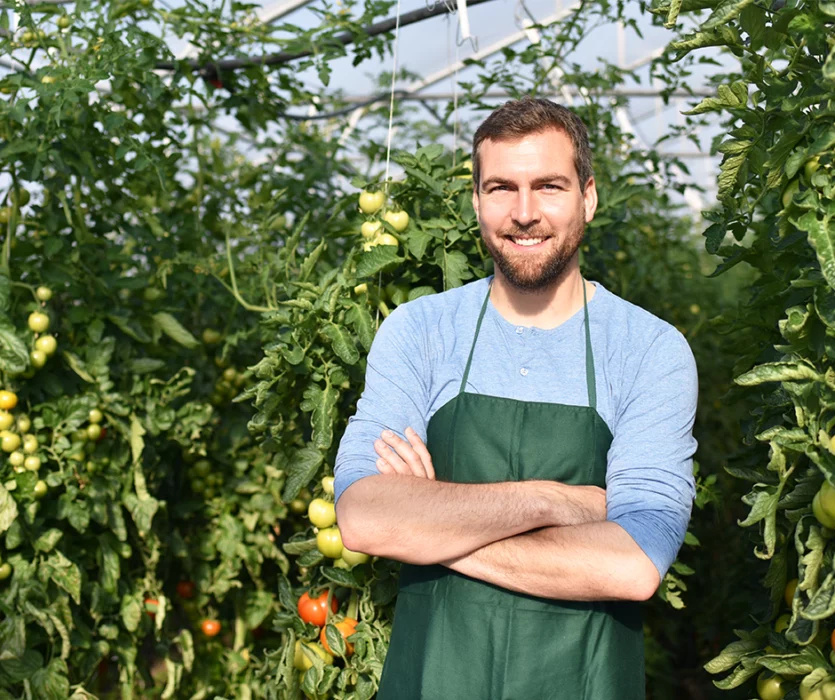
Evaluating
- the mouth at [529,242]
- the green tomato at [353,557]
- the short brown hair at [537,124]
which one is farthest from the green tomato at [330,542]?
the short brown hair at [537,124]

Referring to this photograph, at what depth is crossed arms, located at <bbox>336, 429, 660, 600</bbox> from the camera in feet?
4.54

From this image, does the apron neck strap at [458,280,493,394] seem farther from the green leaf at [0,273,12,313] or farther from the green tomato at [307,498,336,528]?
the green leaf at [0,273,12,313]

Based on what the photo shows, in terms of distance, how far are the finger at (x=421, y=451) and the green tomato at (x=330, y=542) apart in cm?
33

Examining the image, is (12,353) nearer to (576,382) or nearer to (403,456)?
(403,456)

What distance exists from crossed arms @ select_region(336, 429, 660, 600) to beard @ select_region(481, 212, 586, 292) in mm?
343

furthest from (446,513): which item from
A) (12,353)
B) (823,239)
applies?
(12,353)

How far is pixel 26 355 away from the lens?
2195 millimetres

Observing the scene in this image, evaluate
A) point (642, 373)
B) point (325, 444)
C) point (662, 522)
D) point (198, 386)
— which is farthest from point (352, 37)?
point (662, 522)

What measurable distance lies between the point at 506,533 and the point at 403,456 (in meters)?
0.21

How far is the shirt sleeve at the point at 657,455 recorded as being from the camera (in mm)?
1418

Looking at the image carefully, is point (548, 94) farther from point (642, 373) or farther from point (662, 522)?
point (662, 522)

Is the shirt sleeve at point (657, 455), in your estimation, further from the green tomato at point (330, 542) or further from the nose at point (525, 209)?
the green tomato at point (330, 542)

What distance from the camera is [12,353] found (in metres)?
2.20

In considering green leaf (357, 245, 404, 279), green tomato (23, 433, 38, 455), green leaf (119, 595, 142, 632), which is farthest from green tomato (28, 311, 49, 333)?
green leaf (357, 245, 404, 279)
